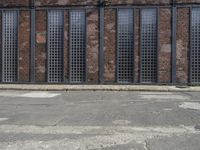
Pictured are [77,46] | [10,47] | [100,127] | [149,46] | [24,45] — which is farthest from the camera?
[10,47]

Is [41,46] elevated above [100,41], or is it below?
below

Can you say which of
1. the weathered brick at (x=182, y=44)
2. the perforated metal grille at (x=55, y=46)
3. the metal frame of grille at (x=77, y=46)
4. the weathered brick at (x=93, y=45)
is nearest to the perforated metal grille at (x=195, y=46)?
the weathered brick at (x=182, y=44)

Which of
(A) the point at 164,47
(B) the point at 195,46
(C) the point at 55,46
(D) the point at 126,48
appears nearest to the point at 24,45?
(C) the point at 55,46

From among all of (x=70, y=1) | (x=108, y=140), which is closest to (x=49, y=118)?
(x=108, y=140)

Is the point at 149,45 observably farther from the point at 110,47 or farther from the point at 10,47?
the point at 10,47

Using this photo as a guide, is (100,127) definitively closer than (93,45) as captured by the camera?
Yes

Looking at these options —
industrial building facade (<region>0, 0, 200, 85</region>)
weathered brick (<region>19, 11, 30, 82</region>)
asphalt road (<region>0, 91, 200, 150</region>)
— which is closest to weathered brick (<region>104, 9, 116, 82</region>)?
industrial building facade (<region>0, 0, 200, 85</region>)

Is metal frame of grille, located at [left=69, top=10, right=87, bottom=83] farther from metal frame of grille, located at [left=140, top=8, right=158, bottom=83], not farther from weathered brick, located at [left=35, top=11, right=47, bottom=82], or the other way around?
metal frame of grille, located at [left=140, top=8, right=158, bottom=83]

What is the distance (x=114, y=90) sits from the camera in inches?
864

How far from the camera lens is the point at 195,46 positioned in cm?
2477

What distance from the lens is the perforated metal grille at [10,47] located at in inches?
1020

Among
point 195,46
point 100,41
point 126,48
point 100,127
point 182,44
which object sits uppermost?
point 100,41

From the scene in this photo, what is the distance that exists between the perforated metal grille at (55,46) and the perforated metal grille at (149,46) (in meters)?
5.00

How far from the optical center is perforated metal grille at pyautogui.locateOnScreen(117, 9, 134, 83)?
2498 cm
